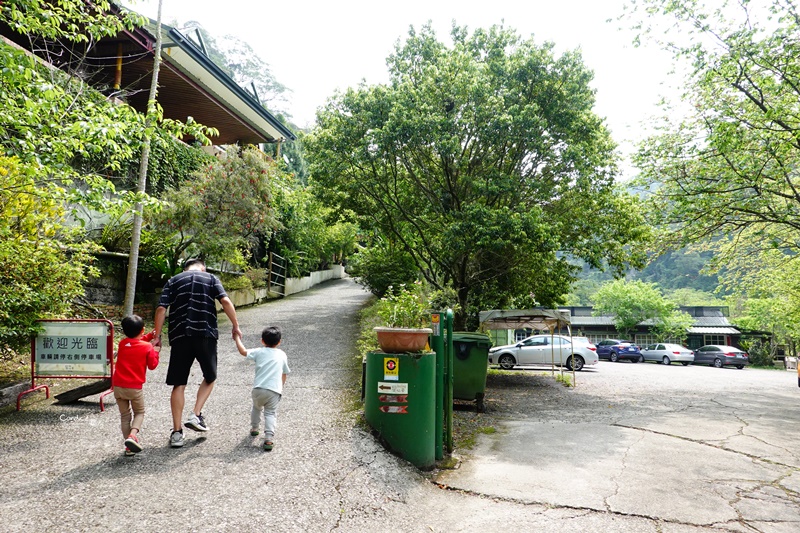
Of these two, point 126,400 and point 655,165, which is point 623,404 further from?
point 126,400

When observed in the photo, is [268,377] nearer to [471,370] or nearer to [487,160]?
Result: [471,370]

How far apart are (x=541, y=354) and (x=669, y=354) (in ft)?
55.4

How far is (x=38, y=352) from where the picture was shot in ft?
20.1

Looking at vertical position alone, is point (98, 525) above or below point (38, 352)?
below

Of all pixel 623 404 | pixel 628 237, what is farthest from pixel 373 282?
pixel 623 404

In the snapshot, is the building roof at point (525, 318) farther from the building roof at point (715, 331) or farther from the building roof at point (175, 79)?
the building roof at point (715, 331)

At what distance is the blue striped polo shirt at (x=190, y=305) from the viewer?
15.4 feet

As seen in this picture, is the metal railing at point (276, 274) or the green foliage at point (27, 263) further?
the metal railing at point (276, 274)

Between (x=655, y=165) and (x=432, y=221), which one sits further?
(x=432, y=221)

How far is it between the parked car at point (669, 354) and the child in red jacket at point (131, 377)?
33.9m

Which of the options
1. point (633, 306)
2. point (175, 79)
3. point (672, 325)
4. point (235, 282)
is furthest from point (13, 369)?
point (672, 325)

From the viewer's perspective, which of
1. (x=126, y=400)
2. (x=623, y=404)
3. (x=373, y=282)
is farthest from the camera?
(x=373, y=282)

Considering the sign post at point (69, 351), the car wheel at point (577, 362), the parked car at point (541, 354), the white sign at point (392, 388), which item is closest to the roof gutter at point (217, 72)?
the sign post at point (69, 351)

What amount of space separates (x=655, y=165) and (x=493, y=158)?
3948 millimetres
